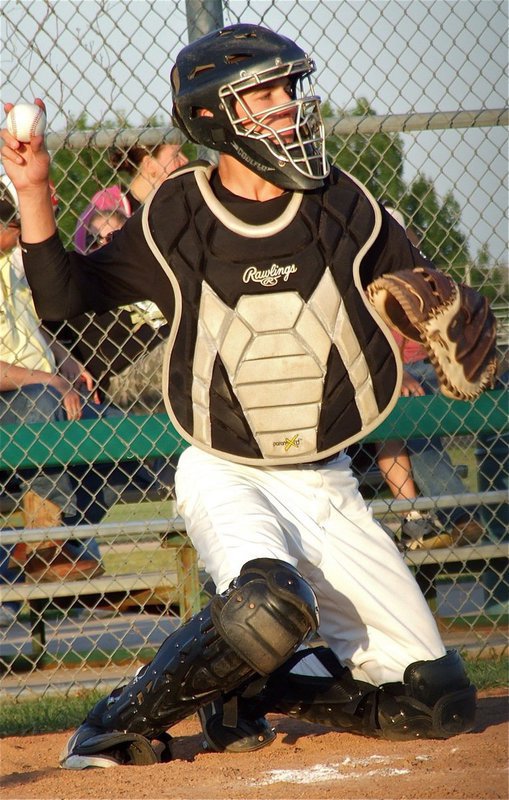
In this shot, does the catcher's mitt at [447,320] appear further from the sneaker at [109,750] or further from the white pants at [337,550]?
the sneaker at [109,750]

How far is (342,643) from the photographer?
3219 millimetres

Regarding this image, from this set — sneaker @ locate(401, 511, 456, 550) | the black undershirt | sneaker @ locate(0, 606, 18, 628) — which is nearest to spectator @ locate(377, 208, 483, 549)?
sneaker @ locate(401, 511, 456, 550)

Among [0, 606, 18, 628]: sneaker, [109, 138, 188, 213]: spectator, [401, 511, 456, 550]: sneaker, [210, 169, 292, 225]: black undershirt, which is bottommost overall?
[0, 606, 18, 628]: sneaker

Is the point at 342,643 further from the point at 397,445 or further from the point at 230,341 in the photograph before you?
the point at 397,445

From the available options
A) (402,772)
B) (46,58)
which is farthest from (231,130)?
(402,772)

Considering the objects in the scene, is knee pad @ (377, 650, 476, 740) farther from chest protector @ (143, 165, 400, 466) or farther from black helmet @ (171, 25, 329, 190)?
black helmet @ (171, 25, 329, 190)

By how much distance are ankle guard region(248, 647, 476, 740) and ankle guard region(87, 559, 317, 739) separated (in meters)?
0.23

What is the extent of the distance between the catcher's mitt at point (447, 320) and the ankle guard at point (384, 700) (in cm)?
84

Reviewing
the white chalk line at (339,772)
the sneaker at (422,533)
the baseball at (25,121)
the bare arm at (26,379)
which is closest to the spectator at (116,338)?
the bare arm at (26,379)

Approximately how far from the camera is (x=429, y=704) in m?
3.01

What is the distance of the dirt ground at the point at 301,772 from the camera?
2520 millimetres

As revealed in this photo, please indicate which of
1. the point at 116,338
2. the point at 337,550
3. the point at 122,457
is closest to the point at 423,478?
the point at 122,457

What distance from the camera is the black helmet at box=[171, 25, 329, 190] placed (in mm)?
3010

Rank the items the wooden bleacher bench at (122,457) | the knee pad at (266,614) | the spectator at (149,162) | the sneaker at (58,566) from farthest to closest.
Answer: the sneaker at (58,566) → the spectator at (149,162) → the wooden bleacher bench at (122,457) → the knee pad at (266,614)
